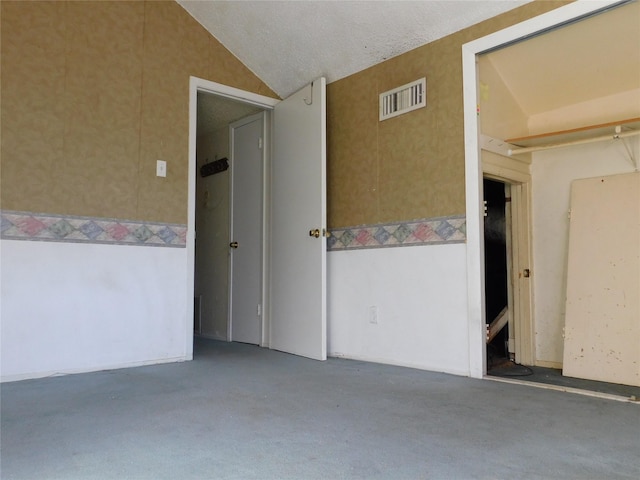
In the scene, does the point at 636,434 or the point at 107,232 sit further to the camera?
the point at 107,232

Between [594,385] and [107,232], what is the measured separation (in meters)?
3.22

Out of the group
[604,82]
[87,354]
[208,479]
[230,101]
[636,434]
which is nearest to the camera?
[208,479]

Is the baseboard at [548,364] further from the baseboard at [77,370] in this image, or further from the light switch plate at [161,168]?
the light switch plate at [161,168]

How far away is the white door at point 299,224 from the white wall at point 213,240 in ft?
2.76

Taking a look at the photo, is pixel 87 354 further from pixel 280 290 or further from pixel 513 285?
pixel 513 285

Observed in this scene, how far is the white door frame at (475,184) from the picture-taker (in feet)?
9.43

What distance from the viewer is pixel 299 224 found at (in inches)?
147

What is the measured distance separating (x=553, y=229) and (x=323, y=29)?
2.29 metres

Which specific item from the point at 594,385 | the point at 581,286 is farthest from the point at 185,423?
the point at 581,286

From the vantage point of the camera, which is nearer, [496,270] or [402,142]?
[402,142]

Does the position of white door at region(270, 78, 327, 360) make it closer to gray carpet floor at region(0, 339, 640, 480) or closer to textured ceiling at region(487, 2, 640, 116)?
gray carpet floor at region(0, 339, 640, 480)

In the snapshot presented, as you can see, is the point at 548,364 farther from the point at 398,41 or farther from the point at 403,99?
the point at 398,41

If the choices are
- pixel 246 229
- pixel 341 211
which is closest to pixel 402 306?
pixel 341 211

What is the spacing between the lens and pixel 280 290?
395cm
